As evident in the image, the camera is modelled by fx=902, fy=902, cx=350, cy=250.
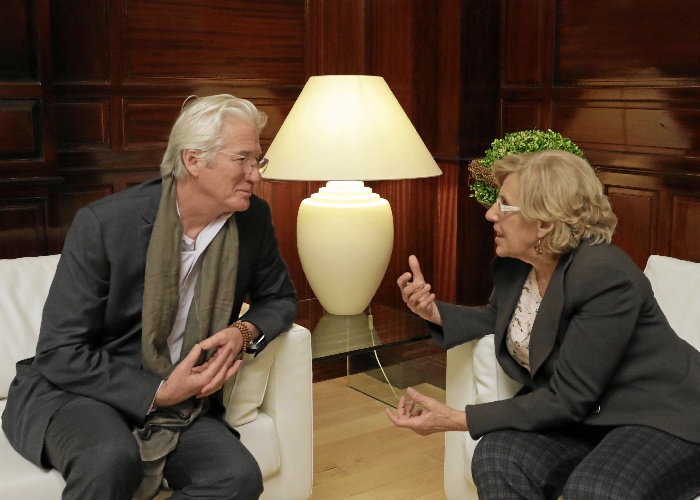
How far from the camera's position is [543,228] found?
6.93 ft

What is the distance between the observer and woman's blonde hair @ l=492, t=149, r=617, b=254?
6.81 ft

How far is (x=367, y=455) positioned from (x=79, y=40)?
1757 mm

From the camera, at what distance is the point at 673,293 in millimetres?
2475

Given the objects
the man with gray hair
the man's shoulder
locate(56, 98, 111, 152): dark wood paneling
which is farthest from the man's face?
locate(56, 98, 111, 152): dark wood paneling

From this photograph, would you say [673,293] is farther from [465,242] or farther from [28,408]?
[28,408]

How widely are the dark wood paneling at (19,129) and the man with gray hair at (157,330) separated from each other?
79 cm

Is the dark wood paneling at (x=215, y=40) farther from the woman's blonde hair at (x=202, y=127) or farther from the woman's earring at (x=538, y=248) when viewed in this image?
the woman's earring at (x=538, y=248)

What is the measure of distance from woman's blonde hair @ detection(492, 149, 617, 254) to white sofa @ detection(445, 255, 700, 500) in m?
0.46

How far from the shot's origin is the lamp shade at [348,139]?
9.87 ft

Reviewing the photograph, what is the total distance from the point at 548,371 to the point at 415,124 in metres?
1.80

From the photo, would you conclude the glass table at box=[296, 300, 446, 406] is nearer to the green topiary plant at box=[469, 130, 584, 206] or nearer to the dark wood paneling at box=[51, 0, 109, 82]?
the green topiary plant at box=[469, 130, 584, 206]

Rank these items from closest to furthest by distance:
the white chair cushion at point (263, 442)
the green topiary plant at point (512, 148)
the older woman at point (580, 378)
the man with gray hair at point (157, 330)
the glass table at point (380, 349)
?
the older woman at point (580, 378)
the man with gray hair at point (157, 330)
the white chair cushion at point (263, 442)
the green topiary plant at point (512, 148)
the glass table at point (380, 349)

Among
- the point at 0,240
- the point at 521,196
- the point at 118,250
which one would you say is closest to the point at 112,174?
the point at 0,240

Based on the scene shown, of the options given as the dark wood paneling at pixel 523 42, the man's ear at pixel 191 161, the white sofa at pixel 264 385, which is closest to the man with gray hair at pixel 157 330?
the man's ear at pixel 191 161
